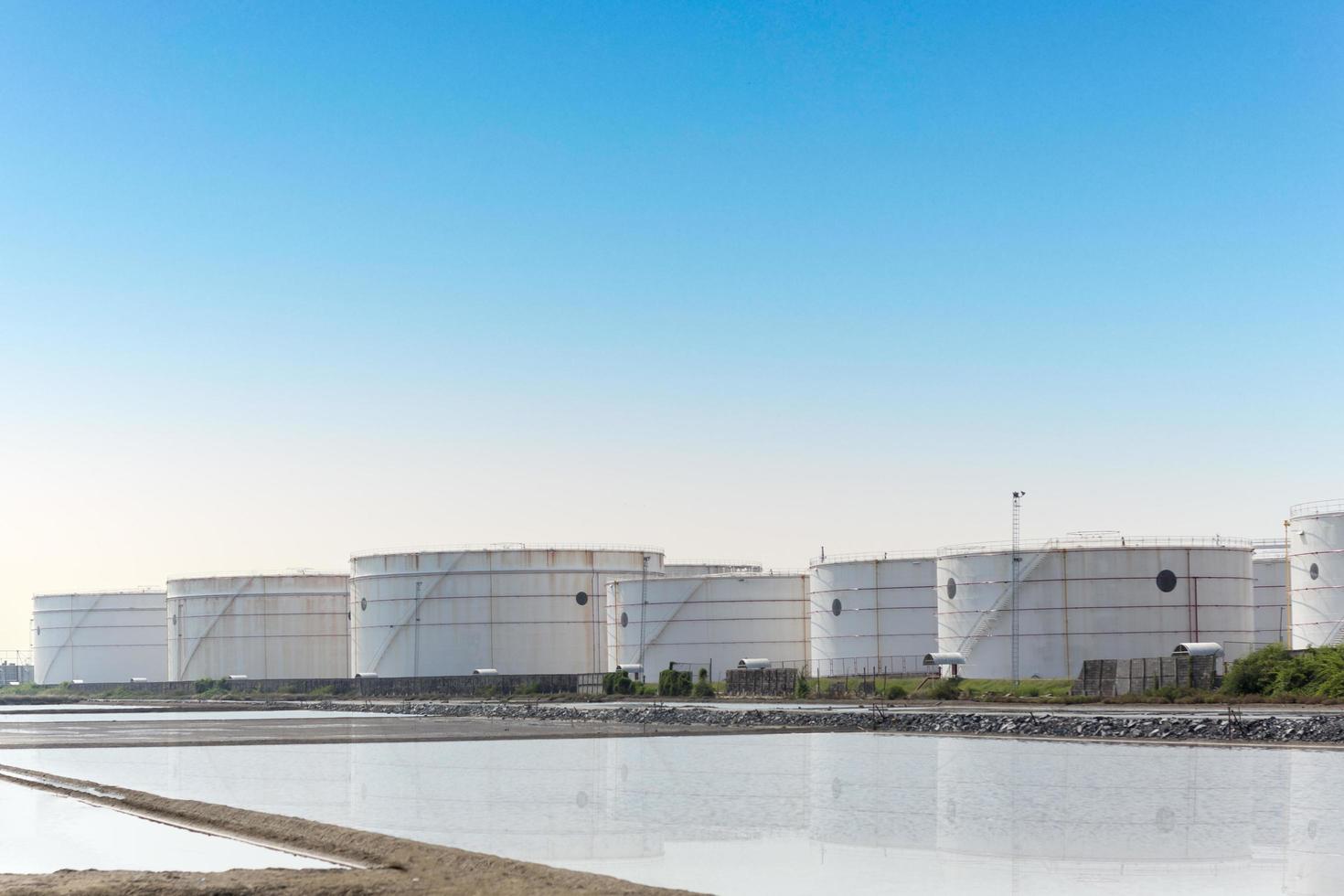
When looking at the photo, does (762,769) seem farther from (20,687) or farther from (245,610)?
(20,687)

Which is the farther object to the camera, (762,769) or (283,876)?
(762,769)

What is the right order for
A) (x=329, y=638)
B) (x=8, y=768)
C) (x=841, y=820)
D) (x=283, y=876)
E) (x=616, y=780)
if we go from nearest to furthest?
(x=283, y=876) → (x=841, y=820) → (x=616, y=780) → (x=8, y=768) → (x=329, y=638)

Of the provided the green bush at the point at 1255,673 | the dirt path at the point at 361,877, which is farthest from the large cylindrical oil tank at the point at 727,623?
the dirt path at the point at 361,877

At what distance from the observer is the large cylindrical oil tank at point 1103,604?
68812 millimetres

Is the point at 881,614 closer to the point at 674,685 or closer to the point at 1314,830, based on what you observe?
the point at 674,685

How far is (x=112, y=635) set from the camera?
5344 inches

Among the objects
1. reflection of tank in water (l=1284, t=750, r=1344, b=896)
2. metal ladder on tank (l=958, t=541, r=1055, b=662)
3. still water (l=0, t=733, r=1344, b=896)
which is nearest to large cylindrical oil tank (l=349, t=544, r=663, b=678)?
metal ladder on tank (l=958, t=541, r=1055, b=662)

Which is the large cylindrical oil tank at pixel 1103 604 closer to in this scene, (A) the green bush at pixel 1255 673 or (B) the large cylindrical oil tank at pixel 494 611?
(A) the green bush at pixel 1255 673

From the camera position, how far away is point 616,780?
28.4 m

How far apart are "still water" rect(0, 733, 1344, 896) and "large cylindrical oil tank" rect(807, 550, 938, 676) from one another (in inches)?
1597

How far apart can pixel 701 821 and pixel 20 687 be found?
136 metres

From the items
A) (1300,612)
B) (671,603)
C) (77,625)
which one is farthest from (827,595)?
(77,625)

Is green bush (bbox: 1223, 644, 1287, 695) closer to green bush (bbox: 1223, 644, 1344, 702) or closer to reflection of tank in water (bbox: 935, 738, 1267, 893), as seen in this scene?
green bush (bbox: 1223, 644, 1344, 702)

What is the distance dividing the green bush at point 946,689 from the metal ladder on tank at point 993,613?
282 cm
